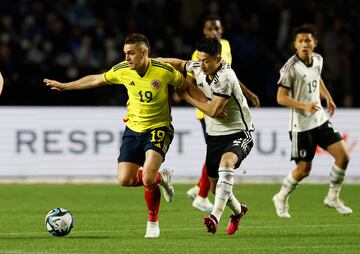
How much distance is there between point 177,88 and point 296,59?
2.45 m

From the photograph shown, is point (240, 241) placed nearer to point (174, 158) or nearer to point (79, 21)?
point (174, 158)

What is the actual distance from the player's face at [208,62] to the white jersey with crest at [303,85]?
6.98 ft

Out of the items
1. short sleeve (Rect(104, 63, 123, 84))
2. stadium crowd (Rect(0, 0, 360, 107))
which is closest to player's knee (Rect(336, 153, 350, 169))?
short sleeve (Rect(104, 63, 123, 84))

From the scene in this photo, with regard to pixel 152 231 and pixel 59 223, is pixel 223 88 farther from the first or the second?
pixel 59 223

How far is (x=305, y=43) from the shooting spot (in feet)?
40.4

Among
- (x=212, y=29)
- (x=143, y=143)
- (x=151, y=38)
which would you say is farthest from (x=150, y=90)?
(x=151, y=38)

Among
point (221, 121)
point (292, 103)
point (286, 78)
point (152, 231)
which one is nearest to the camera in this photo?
point (152, 231)

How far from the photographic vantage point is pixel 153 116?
34.4 feet

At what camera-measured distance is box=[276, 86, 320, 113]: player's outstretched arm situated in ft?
39.1

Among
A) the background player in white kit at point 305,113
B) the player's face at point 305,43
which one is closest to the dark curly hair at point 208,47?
the background player in white kit at point 305,113

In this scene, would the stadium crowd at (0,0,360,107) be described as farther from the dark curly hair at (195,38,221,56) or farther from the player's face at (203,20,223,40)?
the dark curly hair at (195,38,221,56)

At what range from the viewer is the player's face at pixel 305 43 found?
1226 cm

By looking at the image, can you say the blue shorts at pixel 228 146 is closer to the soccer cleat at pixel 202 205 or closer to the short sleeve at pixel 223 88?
the short sleeve at pixel 223 88

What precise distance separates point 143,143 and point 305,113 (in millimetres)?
2794
